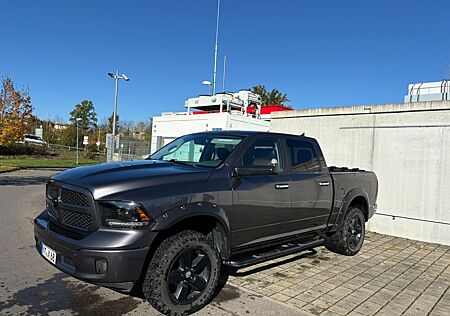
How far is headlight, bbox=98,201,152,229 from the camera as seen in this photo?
3.09 m

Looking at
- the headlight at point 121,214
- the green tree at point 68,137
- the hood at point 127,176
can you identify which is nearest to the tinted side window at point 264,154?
the hood at point 127,176

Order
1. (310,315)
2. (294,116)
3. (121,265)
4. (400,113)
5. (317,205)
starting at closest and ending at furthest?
(121,265)
(310,315)
(317,205)
(400,113)
(294,116)

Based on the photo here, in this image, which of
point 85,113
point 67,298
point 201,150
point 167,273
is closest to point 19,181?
point 67,298

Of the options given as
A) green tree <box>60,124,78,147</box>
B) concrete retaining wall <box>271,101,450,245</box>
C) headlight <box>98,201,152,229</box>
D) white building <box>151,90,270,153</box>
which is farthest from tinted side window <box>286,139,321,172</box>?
green tree <box>60,124,78,147</box>

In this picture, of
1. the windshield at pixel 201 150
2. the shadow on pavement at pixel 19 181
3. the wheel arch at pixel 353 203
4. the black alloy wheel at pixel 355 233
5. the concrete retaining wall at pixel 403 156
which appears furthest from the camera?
the shadow on pavement at pixel 19 181

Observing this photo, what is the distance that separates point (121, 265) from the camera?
9.82 feet

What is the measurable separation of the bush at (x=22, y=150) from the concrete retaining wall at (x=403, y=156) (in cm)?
3272

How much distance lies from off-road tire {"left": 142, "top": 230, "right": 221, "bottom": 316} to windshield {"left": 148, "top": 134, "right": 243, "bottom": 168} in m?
0.90

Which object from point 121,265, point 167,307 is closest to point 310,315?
point 167,307

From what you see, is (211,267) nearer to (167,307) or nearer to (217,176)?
(167,307)

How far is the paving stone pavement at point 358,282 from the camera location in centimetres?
399

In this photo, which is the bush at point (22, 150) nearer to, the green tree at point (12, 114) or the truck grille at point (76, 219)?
the green tree at point (12, 114)

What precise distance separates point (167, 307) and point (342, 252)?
3.69 m

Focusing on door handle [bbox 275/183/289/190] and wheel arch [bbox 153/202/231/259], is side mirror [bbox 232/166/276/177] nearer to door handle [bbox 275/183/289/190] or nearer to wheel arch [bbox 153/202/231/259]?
door handle [bbox 275/183/289/190]
